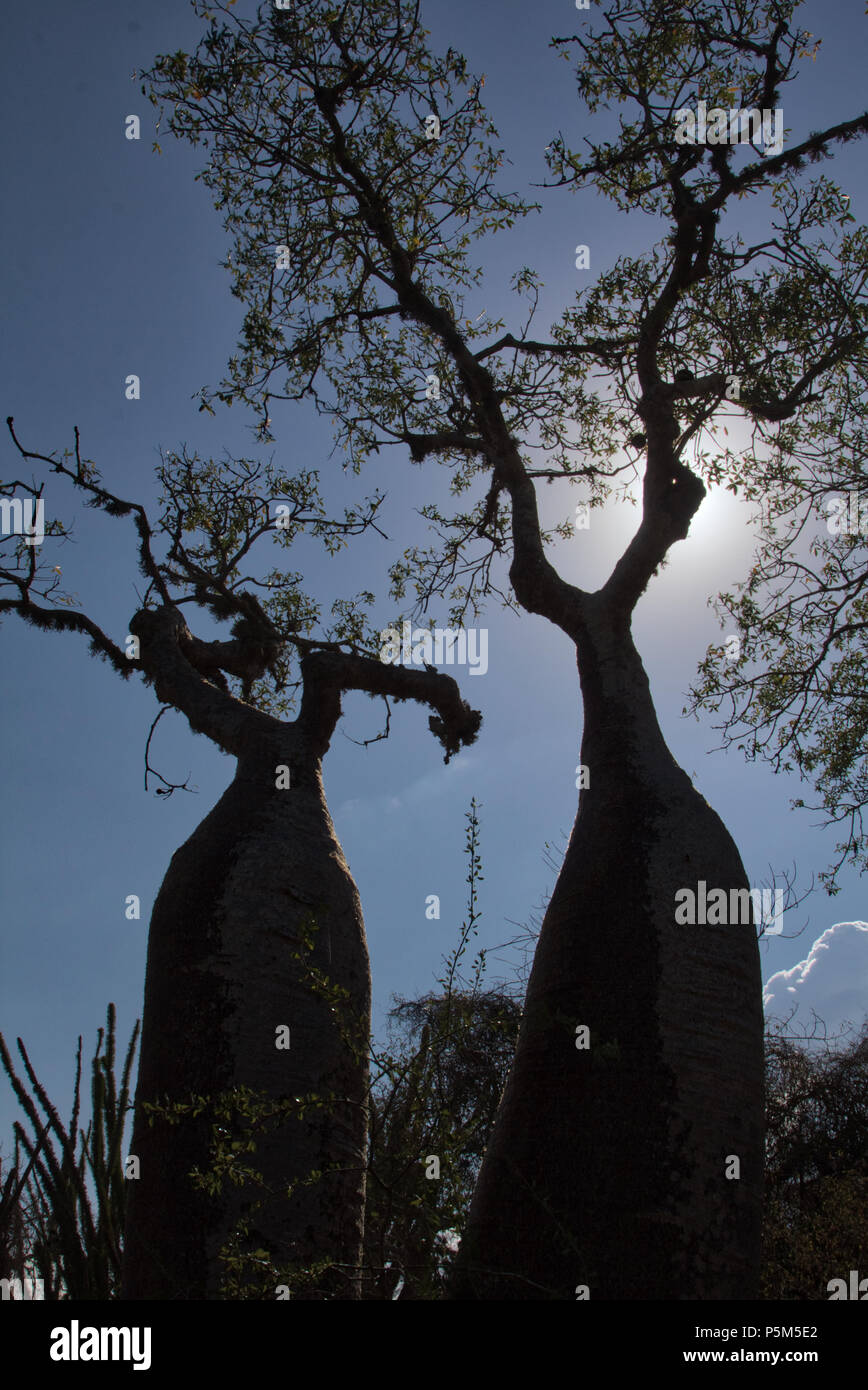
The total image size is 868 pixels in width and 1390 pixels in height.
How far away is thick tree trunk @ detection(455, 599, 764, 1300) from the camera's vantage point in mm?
2996

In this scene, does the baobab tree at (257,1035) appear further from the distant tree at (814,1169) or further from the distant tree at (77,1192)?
the distant tree at (814,1169)

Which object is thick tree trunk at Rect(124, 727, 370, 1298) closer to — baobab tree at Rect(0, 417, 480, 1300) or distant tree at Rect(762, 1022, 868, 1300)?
baobab tree at Rect(0, 417, 480, 1300)

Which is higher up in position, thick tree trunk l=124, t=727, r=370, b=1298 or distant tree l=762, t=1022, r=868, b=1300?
thick tree trunk l=124, t=727, r=370, b=1298

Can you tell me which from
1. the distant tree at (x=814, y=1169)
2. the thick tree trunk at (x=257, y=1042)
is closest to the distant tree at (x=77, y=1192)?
the thick tree trunk at (x=257, y=1042)

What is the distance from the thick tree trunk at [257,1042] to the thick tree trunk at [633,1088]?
0.61 meters

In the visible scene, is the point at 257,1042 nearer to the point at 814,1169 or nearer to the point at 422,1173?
the point at 422,1173

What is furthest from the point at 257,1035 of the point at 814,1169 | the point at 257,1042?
the point at 814,1169

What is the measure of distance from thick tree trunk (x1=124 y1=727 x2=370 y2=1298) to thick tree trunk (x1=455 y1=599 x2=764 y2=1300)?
24.2 inches

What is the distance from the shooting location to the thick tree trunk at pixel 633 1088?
300 cm

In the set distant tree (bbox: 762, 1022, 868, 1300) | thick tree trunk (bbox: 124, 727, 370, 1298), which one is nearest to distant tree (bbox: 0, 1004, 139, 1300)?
thick tree trunk (bbox: 124, 727, 370, 1298)

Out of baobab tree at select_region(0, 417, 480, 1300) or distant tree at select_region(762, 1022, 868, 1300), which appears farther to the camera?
distant tree at select_region(762, 1022, 868, 1300)

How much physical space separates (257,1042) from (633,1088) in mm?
1443

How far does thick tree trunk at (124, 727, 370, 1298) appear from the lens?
330 cm

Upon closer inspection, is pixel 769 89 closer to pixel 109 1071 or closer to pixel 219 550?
pixel 219 550
